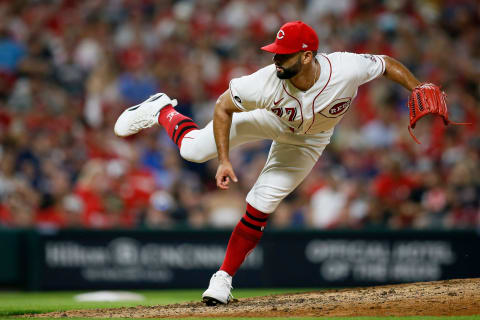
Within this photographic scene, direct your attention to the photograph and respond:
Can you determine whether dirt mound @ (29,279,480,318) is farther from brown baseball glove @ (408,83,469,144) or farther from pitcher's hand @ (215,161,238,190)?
brown baseball glove @ (408,83,469,144)

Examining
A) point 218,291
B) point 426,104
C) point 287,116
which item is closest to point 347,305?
point 218,291

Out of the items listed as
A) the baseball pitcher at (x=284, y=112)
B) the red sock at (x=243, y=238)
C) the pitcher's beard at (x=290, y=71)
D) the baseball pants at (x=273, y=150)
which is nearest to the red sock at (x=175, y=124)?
the baseball pitcher at (x=284, y=112)

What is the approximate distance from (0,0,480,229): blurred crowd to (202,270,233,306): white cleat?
391 centimetres

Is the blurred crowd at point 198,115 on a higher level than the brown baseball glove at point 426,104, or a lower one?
higher

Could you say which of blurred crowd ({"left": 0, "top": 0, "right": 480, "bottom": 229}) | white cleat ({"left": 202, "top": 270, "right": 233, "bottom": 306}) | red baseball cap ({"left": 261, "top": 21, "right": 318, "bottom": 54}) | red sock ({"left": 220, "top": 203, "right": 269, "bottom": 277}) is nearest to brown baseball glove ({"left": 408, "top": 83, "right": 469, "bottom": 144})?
red baseball cap ({"left": 261, "top": 21, "right": 318, "bottom": 54})

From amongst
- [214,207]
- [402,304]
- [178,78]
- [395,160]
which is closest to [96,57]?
[178,78]

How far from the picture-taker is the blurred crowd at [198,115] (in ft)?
32.4

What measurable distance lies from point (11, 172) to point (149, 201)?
188 centimetres

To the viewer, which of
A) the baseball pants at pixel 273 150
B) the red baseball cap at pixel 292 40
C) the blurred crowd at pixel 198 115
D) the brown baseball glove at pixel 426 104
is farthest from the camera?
the blurred crowd at pixel 198 115

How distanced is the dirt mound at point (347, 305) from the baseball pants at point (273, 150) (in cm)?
76

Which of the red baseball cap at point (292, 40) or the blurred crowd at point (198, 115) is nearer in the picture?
the red baseball cap at point (292, 40)

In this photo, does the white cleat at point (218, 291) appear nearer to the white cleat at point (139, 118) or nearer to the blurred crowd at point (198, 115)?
the white cleat at point (139, 118)

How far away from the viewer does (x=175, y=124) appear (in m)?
6.33

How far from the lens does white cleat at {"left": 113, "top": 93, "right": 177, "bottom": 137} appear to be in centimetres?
647
